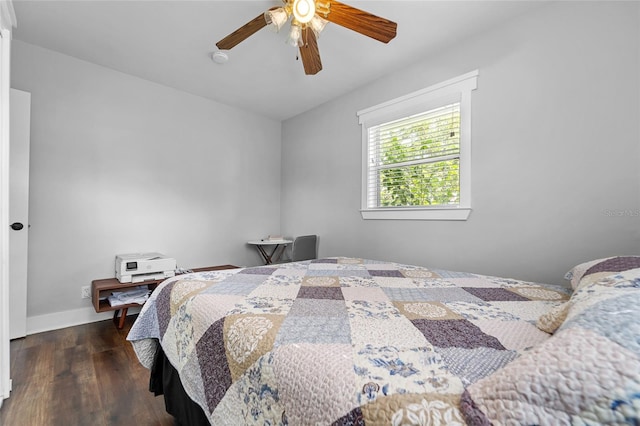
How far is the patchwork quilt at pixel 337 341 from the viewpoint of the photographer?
1.91 feet

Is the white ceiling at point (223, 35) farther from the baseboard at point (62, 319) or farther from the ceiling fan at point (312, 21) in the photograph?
the baseboard at point (62, 319)

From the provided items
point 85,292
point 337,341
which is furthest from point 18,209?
point 337,341

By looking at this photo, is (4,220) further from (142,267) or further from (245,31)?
(245,31)

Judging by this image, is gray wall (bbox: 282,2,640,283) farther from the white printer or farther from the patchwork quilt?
the white printer

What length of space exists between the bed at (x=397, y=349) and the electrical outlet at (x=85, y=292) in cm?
184

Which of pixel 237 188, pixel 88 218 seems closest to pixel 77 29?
pixel 88 218

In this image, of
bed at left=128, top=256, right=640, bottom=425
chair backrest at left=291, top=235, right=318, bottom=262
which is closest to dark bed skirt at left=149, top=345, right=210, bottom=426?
bed at left=128, top=256, right=640, bottom=425

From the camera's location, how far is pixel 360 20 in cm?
164

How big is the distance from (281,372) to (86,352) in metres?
2.35

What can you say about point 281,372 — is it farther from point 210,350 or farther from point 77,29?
point 77,29

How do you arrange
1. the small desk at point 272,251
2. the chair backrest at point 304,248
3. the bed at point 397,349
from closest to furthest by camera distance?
the bed at point 397,349, the chair backrest at point 304,248, the small desk at point 272,251

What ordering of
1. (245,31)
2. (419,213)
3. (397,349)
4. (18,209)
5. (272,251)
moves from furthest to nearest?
(272,251)
(419,213)
(18,209)
(245,31)
(397,349)

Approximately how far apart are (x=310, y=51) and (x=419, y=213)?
166cm

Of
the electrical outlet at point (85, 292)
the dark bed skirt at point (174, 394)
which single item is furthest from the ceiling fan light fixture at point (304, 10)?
the electrical outlet at point (85, 292)
